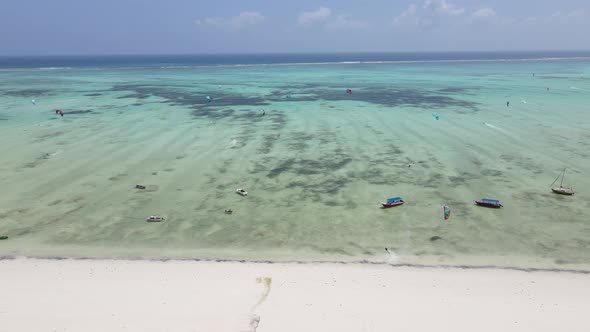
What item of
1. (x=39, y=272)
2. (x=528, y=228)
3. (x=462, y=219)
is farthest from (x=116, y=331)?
(x=528, y=228)

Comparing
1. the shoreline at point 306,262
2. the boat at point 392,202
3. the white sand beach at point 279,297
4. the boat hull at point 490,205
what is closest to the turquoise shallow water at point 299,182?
the shoreline at point 306,262

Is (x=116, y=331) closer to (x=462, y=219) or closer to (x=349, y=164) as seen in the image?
(x=462, y=219)

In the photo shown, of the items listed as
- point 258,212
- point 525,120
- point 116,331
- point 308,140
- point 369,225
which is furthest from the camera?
point 525,120

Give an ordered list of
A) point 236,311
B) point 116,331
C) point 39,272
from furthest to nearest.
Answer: point 39,272
point 236,311
point 116,331

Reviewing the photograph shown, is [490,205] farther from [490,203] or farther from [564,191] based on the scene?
[564,191]

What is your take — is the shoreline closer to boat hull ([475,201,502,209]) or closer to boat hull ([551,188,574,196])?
boat hull ([475,201,502,209])

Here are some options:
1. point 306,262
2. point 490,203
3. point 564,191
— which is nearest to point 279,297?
point 306,262

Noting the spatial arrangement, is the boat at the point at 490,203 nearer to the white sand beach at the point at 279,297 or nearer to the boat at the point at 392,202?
the boat at the point at 392,202
